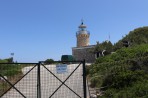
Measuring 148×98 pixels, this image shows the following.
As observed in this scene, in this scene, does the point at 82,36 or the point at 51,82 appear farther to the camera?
the point at 82,36

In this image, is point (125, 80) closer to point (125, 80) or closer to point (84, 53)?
point (125, 80)

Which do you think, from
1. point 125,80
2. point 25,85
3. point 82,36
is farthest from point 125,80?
point 82,36

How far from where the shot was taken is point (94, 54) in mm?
53375

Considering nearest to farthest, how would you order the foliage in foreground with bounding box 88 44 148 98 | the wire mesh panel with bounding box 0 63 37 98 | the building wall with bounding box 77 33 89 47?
the wire mesh panel with bounding box 0 63 37 98 → the foliage in foreground with bounding box 88 44 148 98 → the building wall with bounding box 77 33 89 47

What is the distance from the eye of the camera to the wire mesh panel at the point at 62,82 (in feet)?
44.3

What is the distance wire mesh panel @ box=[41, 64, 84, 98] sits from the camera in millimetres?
13500

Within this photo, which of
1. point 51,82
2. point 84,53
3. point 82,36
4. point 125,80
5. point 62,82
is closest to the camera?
point 62,82

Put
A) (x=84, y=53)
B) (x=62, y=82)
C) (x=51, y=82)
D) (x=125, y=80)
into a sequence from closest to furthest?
(x=62, y=82)
(x=51, y=82)
(x=125, y=80)
(x=84, y=53)

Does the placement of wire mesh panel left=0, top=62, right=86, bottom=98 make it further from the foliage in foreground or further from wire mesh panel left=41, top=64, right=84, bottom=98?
the foliage in foreground

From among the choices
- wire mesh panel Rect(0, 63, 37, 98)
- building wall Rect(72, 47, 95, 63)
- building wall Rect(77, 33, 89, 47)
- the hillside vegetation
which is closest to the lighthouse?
building wall Rect(77, 33, 89, 47)

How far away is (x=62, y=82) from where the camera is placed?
44.1 feet

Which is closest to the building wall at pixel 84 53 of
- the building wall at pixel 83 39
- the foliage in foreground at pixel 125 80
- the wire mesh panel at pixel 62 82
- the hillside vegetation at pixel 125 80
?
the building wall at pixel 83 39

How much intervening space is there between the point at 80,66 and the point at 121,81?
420 centimetres

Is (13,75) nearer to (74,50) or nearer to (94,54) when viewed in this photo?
(94,54)
